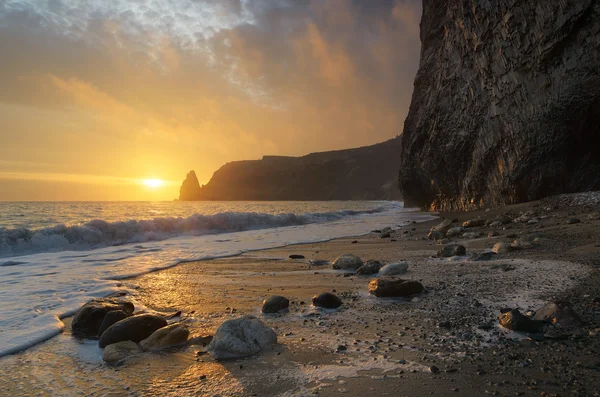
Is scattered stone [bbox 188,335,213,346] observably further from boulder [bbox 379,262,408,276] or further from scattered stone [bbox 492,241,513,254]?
scattered stone [bbox 492,241,513,254]

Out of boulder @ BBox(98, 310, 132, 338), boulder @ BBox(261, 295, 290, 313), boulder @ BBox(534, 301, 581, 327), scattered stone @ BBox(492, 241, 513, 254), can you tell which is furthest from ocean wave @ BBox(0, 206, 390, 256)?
boulder @ BBox(534, 301, 581, 327)

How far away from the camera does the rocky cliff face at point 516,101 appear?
1131 cm

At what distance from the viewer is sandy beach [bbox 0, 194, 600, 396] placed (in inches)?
77.8

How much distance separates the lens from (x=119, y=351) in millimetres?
2672

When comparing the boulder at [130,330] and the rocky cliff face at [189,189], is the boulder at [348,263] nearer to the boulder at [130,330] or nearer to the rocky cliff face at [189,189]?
the boulder at [130,330]

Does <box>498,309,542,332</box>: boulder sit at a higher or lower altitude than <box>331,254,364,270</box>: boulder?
higher

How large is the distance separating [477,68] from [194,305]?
16.7 meters

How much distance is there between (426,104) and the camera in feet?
76.9

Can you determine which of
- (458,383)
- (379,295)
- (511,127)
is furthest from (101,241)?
(511,127)

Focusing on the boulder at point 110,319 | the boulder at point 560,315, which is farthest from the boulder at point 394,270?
the boulder at point 110,319

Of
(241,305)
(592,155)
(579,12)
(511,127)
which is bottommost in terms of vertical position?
(241,305)

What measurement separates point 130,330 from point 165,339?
1.23 feet

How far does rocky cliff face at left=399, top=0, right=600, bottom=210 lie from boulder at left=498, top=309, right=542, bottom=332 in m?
12.0

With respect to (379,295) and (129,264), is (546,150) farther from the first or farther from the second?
(129,264)
